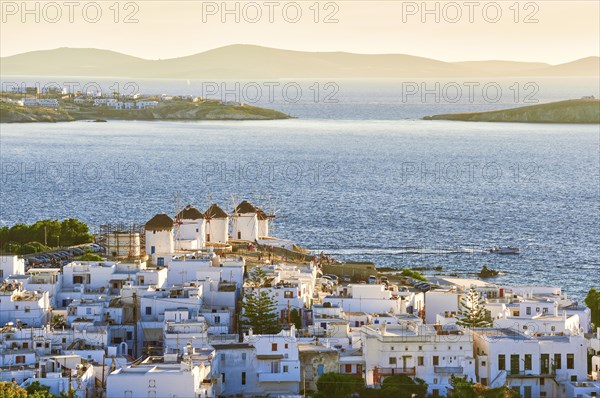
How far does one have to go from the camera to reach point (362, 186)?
101500 mm

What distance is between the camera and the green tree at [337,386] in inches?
1293

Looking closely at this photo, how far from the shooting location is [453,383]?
33.7 metres

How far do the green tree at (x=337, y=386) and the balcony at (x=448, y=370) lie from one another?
223cm

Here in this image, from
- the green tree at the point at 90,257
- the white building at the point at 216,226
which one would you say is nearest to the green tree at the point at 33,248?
the green tree at the point at 90,257

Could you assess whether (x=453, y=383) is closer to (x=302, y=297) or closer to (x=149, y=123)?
(x=302, y=297)

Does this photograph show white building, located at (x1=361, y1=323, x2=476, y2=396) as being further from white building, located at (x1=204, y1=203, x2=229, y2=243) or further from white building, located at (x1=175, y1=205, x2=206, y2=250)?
white building, located at (x1=204, y1=203, x2=229, y2=243)

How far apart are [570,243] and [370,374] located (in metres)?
36.9

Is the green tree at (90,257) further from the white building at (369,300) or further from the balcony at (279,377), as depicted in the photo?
the balcony at (279,377)

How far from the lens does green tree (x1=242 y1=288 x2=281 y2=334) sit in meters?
39.8

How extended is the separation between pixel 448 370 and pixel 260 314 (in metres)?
7.20

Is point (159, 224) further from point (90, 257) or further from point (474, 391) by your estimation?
point (474, 391)

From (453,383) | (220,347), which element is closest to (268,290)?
(220,347)

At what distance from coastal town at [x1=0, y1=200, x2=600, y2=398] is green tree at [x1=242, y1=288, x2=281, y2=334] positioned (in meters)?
0.04

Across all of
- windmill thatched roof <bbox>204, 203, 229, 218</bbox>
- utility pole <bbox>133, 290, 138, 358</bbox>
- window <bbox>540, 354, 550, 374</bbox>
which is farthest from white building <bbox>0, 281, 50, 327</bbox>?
windmill thatched roof <bbox>204, 203, 229, 218</bbox>
